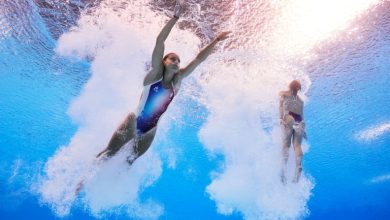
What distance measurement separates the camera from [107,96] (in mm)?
13031

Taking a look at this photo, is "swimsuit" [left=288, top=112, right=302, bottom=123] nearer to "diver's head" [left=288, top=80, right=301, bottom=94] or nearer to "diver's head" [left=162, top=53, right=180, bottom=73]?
"diver's head" [left=288, top=80, right=301, bottom=94]

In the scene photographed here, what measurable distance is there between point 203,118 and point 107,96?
20.9ft

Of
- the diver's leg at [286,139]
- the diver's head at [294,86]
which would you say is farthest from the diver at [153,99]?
the diver's leg at [286,139]

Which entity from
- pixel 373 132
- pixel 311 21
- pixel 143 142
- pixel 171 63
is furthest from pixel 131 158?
pixel 373 132

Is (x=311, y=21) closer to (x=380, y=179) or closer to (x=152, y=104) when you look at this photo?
(x=152, y=104)

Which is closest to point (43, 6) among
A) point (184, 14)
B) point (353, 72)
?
point (184, 14)

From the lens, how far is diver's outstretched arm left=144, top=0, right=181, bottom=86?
4750 mm

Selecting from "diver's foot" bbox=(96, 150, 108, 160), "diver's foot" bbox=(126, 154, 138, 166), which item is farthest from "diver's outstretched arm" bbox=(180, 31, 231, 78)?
"diver's foot" bbox=(96, 150, 108, 160)

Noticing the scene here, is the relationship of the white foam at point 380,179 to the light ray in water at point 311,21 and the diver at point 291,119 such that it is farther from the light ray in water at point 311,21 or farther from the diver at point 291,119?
the diver at point 291,119

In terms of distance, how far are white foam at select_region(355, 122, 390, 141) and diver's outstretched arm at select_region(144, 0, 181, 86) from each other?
15788 millimetres

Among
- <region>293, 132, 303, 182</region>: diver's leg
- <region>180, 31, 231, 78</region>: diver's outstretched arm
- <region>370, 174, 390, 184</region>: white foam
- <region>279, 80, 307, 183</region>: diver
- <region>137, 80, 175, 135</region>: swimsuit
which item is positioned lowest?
<region>137, 80, 175, 135</region>: swimsuit

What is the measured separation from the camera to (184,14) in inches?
351

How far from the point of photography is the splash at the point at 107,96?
7389 millimetres

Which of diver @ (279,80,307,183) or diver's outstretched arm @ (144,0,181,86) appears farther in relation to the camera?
diver @ (279,80,307,183)
